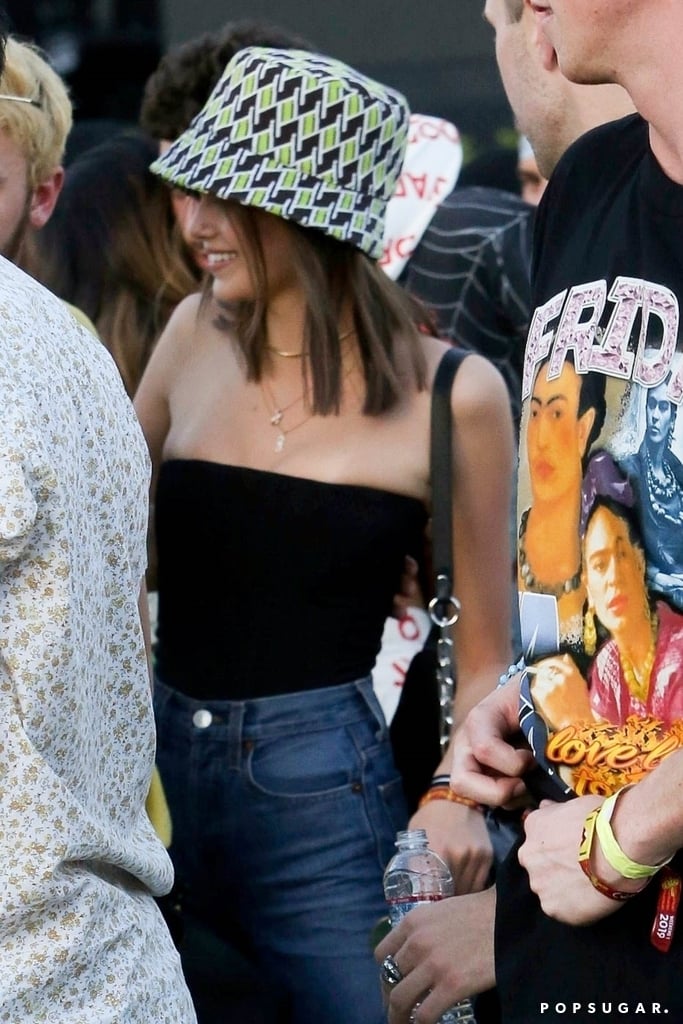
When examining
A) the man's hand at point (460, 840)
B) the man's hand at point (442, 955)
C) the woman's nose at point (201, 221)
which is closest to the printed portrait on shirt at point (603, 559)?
the man's hand at point (442, 955)

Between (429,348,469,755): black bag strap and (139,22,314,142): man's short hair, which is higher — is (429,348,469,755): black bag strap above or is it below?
below

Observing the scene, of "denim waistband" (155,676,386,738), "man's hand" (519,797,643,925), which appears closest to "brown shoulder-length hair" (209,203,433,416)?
"denim waistband" (155,676,386,738)

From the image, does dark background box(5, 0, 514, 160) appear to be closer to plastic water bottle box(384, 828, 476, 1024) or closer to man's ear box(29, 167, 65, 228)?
man's ear box(29, 167, 65, 228)

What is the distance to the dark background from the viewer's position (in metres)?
7.98

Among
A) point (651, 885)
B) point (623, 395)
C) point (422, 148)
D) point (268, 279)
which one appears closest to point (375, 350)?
point (268, 279)

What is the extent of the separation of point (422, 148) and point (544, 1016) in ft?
9.48

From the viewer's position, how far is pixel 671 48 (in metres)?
1.60

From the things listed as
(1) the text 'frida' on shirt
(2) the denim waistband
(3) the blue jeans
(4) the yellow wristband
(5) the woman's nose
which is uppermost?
(1) the text 'frida' on shirt

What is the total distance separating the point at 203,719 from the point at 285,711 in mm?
139

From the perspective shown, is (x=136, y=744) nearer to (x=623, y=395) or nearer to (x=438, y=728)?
(x=623, y=395)

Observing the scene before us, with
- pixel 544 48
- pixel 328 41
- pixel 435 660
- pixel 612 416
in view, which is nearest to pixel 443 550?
pixel 435 660

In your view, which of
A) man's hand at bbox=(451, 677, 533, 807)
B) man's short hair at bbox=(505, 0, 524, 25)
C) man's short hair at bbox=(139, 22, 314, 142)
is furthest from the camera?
man's short hair at bbox=(139, 22, 314, 142)

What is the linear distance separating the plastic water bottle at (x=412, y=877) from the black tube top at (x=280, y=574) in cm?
45

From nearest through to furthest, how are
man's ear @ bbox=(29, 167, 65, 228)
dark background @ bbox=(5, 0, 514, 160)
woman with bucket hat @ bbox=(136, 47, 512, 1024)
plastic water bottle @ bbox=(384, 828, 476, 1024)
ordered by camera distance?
plastic water bottle @ bbox=(384, 828, 476, 1024) → woman with bucket hat @ bbox=(136, 47, 512, 1024) → man's ear @ bbox=(29, 167, 65, 228) → dark background @ bbox=(5, 0, 514, 160)
